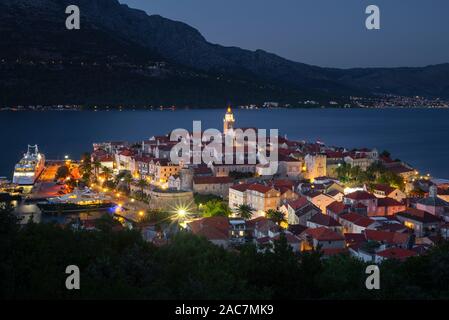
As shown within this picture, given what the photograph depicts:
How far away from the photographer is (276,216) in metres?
17.3

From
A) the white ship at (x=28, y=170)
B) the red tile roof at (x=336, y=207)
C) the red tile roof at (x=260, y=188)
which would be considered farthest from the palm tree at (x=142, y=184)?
the red tile roof at (x=336, y=207)

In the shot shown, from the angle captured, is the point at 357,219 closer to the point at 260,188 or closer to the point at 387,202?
the point at 387,202

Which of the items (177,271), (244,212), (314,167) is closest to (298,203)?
(244,212)

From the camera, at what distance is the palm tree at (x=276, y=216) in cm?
1718

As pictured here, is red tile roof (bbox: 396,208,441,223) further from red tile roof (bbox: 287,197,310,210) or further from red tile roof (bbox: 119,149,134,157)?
red tile roof (bbox: 119,149,134,157)

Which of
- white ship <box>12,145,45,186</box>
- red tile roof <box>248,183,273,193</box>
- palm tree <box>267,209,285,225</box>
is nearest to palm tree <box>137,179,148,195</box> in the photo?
red tile roof <box>248,183,273,193</box>

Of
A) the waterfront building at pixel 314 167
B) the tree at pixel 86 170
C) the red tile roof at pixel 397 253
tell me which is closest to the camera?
the red tile roof at pixel 397 253

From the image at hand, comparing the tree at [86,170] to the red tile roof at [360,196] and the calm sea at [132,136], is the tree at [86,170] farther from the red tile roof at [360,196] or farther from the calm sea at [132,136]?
the red tile roof at [360,196]

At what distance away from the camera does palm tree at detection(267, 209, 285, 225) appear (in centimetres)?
1718

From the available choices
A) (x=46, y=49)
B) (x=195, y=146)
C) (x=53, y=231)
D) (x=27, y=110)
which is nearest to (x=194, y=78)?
(x=46, y=49)

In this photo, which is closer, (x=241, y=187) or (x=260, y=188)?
(x=260, y=188)
